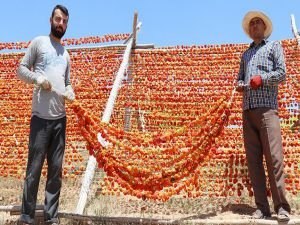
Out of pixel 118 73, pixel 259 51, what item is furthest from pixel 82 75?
pixel 259 51

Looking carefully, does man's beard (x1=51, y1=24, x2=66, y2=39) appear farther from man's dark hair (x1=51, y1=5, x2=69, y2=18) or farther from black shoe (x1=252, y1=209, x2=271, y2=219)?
black shoe (x1=252, y1=209, x2=271, y2=219)

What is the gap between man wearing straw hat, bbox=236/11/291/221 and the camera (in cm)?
420

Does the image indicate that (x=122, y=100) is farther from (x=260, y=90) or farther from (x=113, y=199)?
(x=260, y=90)

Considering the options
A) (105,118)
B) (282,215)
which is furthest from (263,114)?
(105,118)

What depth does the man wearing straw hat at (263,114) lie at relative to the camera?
420 centimetres

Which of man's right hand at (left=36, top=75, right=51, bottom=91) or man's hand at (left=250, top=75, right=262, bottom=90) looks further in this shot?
man's hand at (left=250, top=75, right=262, bottom=90)

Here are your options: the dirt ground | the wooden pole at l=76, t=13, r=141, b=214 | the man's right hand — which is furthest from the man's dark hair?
the dirt ground

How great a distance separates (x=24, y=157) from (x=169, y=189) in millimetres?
2473

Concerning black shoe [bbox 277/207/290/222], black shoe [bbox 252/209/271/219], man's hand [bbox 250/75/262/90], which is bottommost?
black shoe [bbox 252/209/271/219]

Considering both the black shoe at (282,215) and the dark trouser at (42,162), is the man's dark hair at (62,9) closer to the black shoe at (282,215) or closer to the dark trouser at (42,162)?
the dark trouser at (42,162)

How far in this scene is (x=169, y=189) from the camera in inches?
192

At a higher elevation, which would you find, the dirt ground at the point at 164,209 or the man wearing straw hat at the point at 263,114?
the man wearing straw hat at the point at 263,114

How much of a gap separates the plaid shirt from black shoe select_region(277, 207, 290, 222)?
103 cm

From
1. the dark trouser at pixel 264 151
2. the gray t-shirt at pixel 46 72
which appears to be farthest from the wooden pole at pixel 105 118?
the dark trouser at pixel 264 151
